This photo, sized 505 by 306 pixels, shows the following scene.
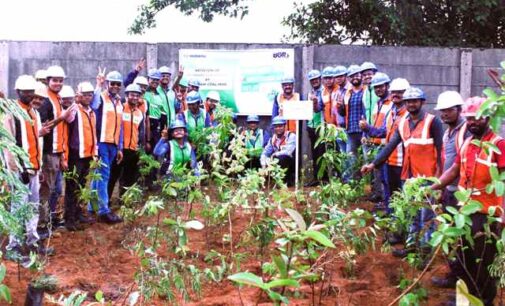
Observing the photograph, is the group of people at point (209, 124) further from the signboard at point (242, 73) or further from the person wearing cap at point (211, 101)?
the signboard at point (242, 73)

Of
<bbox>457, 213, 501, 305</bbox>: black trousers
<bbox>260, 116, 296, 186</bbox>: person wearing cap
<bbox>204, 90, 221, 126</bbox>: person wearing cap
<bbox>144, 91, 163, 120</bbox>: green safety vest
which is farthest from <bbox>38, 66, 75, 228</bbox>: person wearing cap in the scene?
<bbox>457, 213, 501, 305</bbox>: black trousers

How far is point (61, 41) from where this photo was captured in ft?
33.3

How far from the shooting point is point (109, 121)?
730 centimetres

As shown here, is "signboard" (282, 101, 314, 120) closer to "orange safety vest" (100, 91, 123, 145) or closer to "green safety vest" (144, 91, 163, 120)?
"green safety vest" (144, 91, 163, 120)

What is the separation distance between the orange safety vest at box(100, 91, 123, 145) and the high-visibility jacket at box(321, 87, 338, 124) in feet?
9.43

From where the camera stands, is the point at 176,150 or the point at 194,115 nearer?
the point at 176,150

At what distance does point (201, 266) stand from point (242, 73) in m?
4.89

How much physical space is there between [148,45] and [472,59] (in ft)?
16.3

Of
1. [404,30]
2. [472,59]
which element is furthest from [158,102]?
[404,30]

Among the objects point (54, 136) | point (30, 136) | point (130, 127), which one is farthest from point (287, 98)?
point (30, 136)

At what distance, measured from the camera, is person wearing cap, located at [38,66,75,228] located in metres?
6.57

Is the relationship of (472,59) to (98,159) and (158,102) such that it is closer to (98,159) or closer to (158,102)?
(158,102)

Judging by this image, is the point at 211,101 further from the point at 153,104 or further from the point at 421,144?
the point at 421,144

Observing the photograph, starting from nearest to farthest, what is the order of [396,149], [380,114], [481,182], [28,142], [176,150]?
[481,182]
[28,142]
[396,149]
[380,114]
[176,150]
